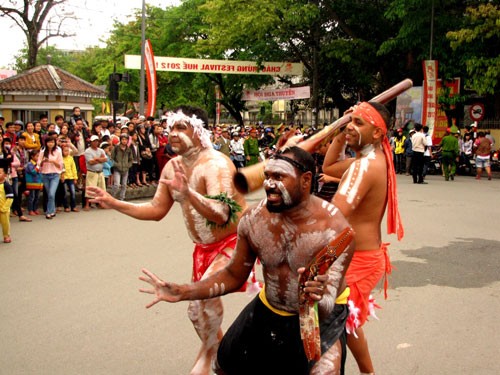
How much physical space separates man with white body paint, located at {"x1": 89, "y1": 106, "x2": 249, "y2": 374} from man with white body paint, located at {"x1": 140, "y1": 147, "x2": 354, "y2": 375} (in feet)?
3.19

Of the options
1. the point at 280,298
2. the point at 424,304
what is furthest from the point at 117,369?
the point at 424,304

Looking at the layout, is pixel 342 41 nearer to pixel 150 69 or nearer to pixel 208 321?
pixel 150 69

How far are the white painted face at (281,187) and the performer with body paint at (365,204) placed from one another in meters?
0.78

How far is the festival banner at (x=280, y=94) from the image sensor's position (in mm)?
27016

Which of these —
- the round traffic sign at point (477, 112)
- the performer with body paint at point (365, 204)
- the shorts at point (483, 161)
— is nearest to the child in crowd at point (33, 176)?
the performer with body paint at point (365, 204)

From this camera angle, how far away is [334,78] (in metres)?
28.3

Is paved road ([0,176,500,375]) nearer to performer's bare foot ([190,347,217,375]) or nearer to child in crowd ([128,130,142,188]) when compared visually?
performer's bare foot ([190,347,217,375])

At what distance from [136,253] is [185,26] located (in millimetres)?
27716

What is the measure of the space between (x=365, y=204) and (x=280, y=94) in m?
24.9

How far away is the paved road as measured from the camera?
450cm

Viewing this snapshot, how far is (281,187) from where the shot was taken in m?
2.74

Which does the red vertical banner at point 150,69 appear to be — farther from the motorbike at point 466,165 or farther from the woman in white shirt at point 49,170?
the motorbike at point 466,165

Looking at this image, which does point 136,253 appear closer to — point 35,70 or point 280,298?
point 280,298

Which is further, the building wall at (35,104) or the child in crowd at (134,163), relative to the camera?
the building wall at (35,104)
